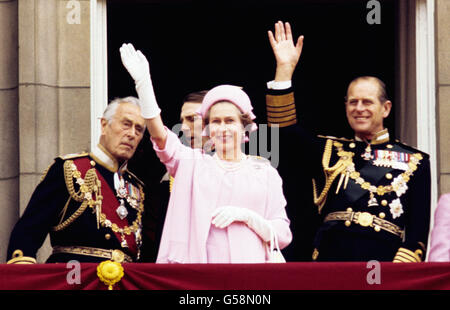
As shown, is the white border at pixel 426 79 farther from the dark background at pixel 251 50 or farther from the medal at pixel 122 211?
the medal at pixel 122 211

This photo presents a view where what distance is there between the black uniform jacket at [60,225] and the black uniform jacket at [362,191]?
45.6 inches

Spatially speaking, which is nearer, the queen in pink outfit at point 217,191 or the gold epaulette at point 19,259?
the queen in pink outfit at point 217,191

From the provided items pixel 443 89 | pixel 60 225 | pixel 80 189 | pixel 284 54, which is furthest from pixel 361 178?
pixel 60 225

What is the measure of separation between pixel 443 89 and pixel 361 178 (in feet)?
4.84

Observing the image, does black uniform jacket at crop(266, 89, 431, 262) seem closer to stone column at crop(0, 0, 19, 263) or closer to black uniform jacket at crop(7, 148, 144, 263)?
black uniform jacket at crop(7, 148, 144, 263)

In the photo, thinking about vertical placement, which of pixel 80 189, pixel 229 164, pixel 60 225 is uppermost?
pixel 229 164

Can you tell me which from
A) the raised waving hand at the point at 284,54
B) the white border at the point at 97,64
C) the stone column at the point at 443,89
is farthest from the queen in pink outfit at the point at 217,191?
the stone column at the point at 443,89

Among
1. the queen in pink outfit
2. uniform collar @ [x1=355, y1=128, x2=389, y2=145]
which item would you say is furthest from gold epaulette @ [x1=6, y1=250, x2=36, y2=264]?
uniform collar @ [x1=355, y1=128, x2=389, y2=145]

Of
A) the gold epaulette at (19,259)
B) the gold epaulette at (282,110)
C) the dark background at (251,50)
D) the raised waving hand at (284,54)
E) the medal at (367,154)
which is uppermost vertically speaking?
the dark background at (251,50)

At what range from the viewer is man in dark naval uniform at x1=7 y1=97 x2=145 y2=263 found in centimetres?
711

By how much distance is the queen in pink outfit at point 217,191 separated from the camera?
6633 millimetres

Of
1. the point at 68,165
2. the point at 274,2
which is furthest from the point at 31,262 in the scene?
the point at 274,2

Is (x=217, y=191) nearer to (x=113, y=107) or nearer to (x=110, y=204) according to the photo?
(x=110, y=204)

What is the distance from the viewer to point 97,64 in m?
8.62
